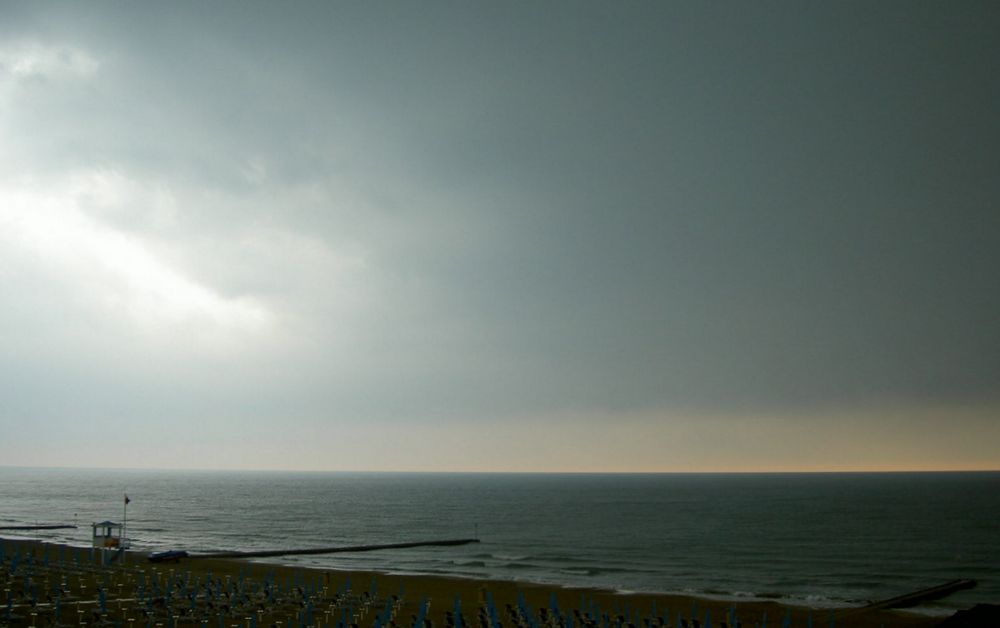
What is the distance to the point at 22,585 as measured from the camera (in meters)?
35.5

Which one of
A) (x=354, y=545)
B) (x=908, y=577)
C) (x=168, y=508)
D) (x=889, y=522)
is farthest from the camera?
(x=168, y=508)

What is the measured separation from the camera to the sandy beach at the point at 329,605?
96.0 feet

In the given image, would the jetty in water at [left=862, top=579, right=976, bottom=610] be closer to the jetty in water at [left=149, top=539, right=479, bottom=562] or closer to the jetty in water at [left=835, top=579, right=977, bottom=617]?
the jetty in water at [left=835, top=579, right=977, bottom=617]

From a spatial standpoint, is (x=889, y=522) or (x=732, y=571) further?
(x=889, y=522)

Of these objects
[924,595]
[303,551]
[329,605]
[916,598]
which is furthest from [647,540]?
[329,605]

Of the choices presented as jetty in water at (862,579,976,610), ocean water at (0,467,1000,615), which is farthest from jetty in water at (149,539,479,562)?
jetty in water at (862,579,976,610)

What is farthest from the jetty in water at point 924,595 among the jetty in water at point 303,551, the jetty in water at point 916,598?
the jetty in water at point 303,551

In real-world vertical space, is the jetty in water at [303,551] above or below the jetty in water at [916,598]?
below

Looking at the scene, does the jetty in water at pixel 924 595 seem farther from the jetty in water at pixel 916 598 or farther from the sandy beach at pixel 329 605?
the sandy beach at pixel 329 605

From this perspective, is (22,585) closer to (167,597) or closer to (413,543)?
(167,597)

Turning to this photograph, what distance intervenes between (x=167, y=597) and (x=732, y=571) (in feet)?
132

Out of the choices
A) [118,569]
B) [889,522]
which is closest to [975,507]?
[889,522]

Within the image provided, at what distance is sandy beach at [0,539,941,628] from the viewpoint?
1152 inches

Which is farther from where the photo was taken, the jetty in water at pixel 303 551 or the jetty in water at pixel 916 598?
the jetty in water at pixel 303 551
